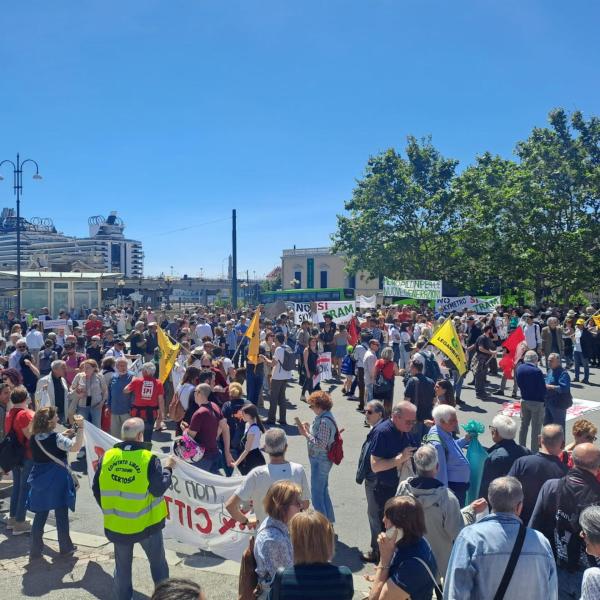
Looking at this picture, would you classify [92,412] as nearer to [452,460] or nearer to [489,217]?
[452,460]

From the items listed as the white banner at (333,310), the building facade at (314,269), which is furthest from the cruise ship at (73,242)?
the white banner at (333,310)

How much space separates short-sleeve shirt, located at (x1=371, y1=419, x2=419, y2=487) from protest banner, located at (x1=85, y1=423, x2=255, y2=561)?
1.35 meters

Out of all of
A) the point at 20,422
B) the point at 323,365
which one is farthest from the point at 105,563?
the point at 323,365

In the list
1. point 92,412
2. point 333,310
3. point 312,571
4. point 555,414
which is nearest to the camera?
point 312,571

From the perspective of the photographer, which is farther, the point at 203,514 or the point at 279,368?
the point at 279,368

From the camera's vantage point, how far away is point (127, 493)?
469cm

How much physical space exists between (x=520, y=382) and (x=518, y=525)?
6.15 m

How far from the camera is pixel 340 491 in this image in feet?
25.3

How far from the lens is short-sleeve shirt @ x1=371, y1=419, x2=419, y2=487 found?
217 inches

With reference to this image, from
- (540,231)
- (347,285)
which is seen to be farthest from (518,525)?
(347,285)

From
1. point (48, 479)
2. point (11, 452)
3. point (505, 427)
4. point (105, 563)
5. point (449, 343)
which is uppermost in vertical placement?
point (449, 343)

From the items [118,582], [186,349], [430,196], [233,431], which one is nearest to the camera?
[118,582]

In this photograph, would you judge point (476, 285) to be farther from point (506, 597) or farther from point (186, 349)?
point (506, 597)

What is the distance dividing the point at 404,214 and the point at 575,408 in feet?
89.2
